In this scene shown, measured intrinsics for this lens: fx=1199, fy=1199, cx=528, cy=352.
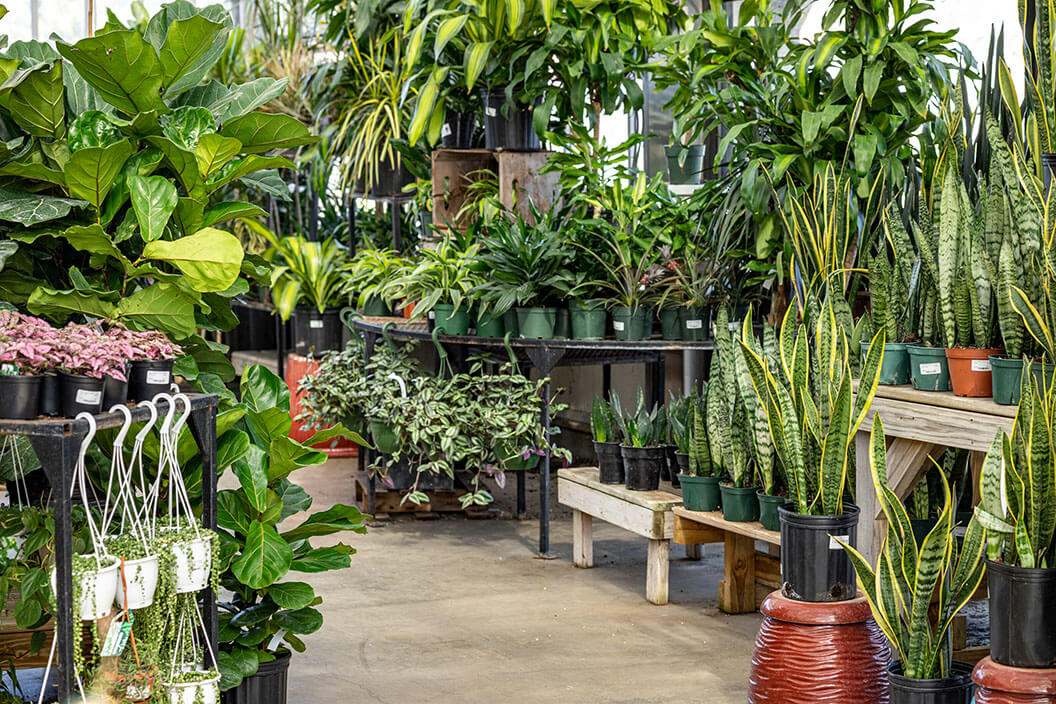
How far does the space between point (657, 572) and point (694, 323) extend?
104 cm

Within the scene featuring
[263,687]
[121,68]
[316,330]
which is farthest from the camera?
[316,330]

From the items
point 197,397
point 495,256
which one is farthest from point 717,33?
point 197,397

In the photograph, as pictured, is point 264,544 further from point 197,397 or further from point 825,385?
point 825,385

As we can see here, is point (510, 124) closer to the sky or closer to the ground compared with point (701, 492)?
closer to the sky

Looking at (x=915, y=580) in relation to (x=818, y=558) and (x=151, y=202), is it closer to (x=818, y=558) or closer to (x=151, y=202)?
(x=818, y=558)

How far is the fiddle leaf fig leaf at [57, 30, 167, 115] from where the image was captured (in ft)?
7.67

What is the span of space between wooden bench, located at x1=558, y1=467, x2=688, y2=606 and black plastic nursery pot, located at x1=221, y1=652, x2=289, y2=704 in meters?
1.61

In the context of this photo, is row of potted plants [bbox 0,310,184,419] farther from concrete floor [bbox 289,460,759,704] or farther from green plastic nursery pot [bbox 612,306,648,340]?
green plastic nursery pot [bbox 612,306,648,340]

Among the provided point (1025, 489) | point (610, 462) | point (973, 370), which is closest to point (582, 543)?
point (610, 462)

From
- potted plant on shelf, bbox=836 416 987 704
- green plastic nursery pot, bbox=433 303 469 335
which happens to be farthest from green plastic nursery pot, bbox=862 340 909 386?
green plastic nursery pot, bbox=433 303 469 335

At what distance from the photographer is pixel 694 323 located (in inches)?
185

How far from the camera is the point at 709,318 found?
4.73m

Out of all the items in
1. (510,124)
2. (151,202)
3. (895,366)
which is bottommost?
(895,366)

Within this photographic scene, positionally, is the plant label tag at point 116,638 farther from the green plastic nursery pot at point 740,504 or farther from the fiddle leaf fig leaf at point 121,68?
the green plastic nursery pot at point 740,504
